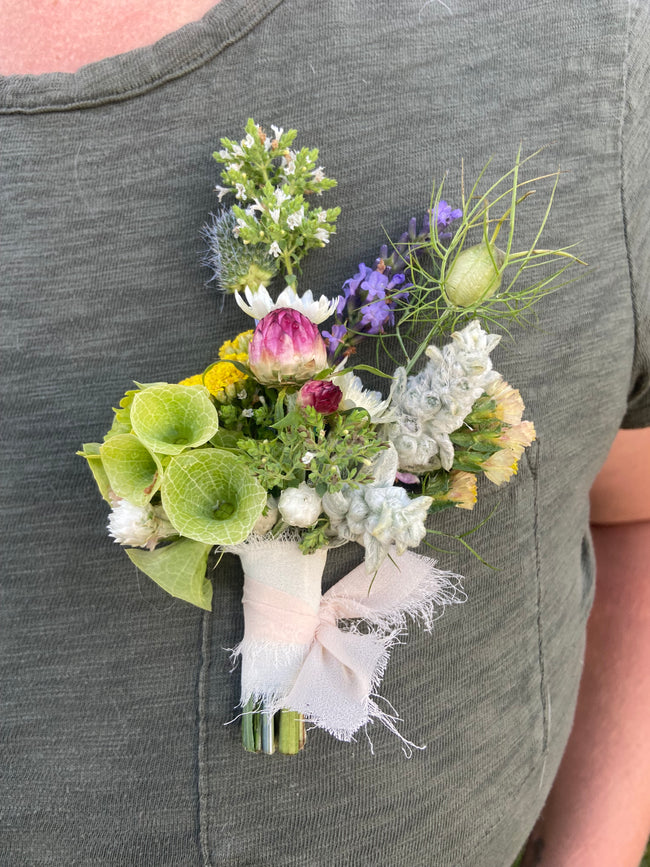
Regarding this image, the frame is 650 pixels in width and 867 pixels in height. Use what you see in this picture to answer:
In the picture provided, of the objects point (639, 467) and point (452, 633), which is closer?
point (452, 633)

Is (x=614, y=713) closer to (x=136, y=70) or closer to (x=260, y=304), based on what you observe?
(x=260, y=304)

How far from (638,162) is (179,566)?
0.68 m

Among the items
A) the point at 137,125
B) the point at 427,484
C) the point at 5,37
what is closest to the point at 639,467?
the point at 427,484

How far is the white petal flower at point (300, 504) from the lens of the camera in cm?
50

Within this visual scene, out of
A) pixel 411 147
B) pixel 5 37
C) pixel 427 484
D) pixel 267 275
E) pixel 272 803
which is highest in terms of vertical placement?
pixel 5 37

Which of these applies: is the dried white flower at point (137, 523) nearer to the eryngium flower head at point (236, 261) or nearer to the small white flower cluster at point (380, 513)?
the small white flower cluster at point (380, 513)

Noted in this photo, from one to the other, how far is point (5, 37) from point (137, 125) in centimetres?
22

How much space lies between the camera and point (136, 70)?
2.15ft

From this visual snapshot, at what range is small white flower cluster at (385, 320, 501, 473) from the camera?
0.48 m

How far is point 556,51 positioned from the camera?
665 mm

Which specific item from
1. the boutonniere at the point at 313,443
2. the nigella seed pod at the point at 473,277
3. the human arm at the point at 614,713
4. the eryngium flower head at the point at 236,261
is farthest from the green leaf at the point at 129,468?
the human arm at the point at 614,713

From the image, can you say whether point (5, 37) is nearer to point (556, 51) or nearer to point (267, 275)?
point (267, 275)

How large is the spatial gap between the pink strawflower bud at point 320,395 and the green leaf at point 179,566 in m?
0.17

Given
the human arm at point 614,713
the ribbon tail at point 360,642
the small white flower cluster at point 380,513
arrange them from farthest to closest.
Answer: the human arm at point 614,713 < the ribbon tail at point 360,642 < the small white flower cluster at point 380,513
